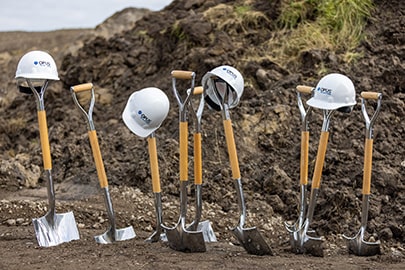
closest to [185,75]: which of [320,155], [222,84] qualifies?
[222,84]

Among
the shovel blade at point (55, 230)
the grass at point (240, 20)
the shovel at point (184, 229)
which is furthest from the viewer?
the grass at point (240, 20)

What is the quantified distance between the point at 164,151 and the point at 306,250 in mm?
2415

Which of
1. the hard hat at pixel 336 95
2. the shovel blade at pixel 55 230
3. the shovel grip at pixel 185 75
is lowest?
the shovel blade at pixel 55 230

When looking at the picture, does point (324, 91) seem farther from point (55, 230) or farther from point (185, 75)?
point (55, 230)

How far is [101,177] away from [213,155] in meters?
2.13

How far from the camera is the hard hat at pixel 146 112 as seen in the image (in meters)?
5.84

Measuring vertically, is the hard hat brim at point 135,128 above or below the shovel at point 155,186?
above

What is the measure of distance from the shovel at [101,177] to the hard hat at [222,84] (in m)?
0.84

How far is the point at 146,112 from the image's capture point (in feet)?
19.1

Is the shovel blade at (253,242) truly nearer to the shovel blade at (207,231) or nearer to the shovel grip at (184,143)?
the shovel grip at (184,143)

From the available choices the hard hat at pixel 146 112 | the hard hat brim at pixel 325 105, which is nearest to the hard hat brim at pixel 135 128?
the hard hat at pixel 146 112

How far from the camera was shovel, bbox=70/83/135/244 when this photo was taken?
19.9 feet

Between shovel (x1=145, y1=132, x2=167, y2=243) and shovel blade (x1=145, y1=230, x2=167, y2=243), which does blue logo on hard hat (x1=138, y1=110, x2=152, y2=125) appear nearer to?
shovel (x1=145, y1=132, x2=167, y2=243)

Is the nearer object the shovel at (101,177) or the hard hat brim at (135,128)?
the hard hat brim at (135,128)
